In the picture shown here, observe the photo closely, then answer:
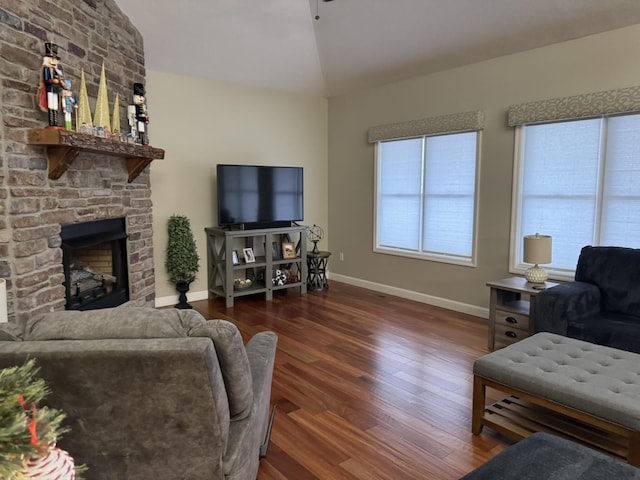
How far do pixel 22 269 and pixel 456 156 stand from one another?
13.7 feet

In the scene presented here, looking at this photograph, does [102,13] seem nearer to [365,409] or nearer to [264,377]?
[264,377]

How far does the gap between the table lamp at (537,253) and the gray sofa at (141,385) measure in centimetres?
297

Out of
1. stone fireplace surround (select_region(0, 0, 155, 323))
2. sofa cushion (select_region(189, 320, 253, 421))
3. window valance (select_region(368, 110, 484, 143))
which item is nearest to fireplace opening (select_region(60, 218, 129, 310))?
stone fireplace surround (select_region(0, 0, 155, 323))

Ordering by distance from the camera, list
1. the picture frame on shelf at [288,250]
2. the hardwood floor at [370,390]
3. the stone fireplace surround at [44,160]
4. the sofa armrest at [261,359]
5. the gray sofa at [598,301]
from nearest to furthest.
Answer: the sofa armrest at [261,359], the hardwood floor at [370,390], the stone fireplace surround at [44,160], the gray sofa at [598,301], the picture frame on shelf at [288,250]

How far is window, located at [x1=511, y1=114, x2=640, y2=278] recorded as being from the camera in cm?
364

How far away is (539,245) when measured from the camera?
12.0 feet

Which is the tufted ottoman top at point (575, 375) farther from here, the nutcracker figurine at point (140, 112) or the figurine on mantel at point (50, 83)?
the nutcracker figurine at point (140, 112)

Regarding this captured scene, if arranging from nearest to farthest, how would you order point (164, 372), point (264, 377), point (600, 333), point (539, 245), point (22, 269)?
point (164, 372) < point (264, 377) < point (22, 269) < point (600, 333) < point (539, 245)

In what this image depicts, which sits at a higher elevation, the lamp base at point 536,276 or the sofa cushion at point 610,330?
the lamp base at point 536,276

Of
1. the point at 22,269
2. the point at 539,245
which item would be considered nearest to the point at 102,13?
the point at 22,269

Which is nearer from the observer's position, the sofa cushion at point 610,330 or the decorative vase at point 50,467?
the decorative vase at point 50,467

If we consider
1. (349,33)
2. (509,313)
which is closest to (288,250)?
(349,33)

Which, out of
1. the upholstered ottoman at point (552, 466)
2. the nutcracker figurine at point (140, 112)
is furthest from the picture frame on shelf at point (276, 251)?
the upholstered ottoman at point (552, 466)

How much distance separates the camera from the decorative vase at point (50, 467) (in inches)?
33.3
